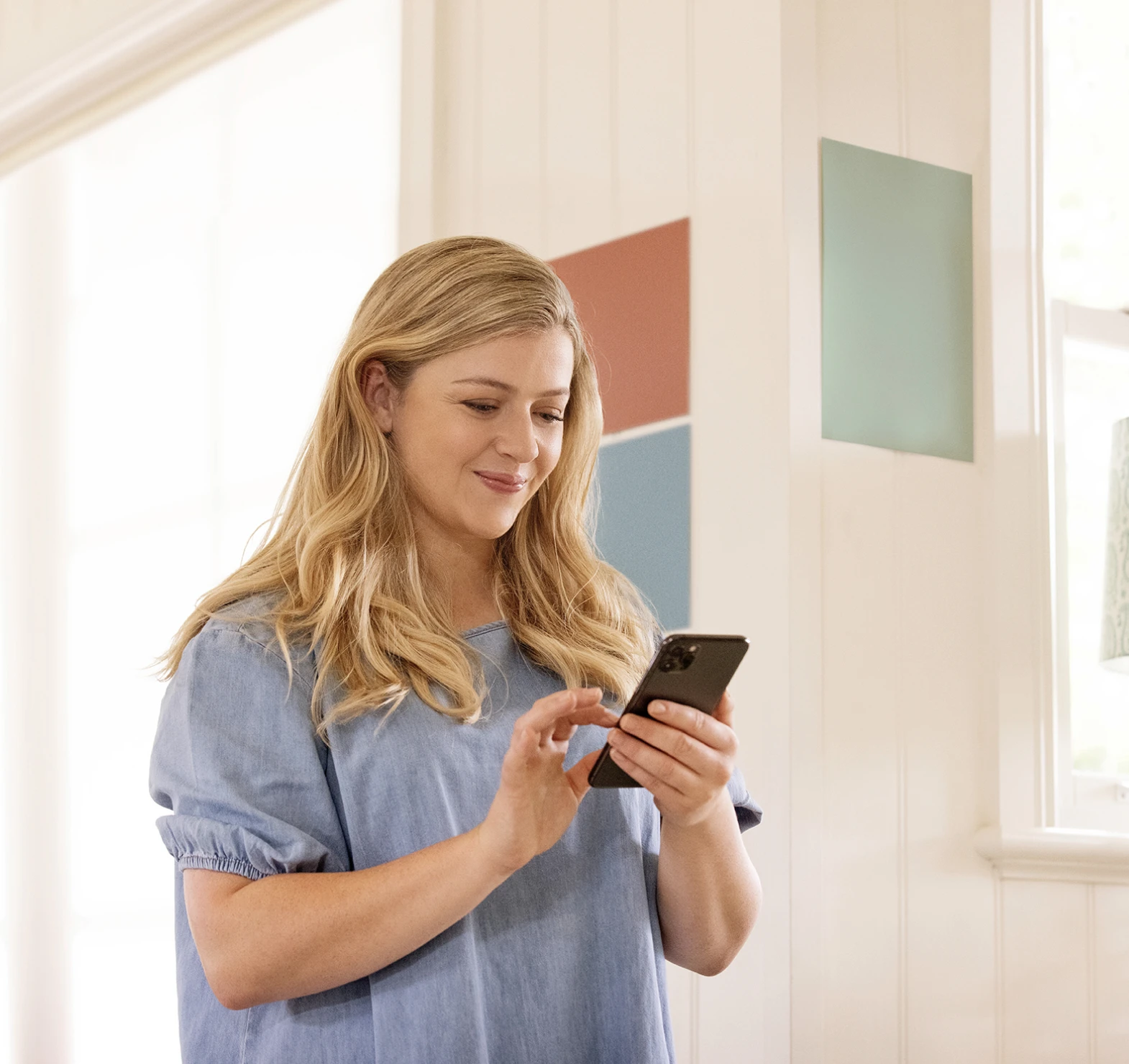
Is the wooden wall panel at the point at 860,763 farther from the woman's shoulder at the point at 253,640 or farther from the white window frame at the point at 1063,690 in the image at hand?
the woman's shoulder at the point at 253,640

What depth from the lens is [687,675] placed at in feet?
3.22

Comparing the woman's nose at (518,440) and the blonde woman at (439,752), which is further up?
the woman's nose at (518,440)

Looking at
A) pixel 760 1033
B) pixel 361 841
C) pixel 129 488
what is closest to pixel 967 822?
pixel 760 1033

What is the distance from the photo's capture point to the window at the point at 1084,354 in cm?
177

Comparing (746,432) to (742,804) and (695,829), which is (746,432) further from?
(695,829)

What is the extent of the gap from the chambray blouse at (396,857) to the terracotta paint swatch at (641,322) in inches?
27.7

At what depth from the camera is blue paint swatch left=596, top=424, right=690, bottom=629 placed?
1.73m

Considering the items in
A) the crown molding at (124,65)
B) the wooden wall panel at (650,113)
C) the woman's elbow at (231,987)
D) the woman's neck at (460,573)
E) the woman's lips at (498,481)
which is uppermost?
the crown molding at (124,65)

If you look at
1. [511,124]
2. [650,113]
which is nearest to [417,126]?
[511,124]

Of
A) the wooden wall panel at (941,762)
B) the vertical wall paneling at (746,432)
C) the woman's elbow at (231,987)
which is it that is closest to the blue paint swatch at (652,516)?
the vertical wall paneling at (746,432)

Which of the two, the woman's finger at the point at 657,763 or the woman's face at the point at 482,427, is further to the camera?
the woman's face at the point at 482,427

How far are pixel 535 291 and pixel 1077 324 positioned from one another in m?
0.99

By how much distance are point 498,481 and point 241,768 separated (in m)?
0.35

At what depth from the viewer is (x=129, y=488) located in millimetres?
2721
